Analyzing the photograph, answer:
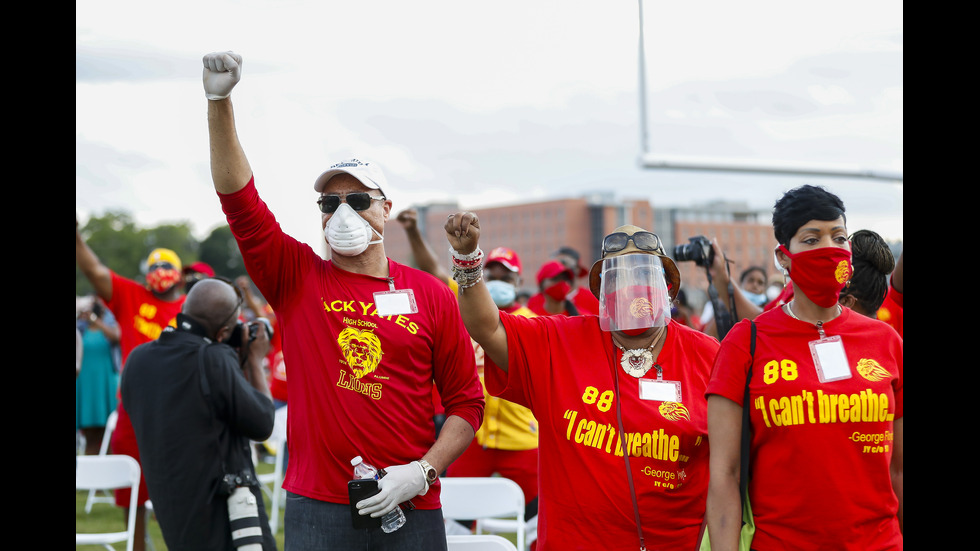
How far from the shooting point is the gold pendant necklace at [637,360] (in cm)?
314

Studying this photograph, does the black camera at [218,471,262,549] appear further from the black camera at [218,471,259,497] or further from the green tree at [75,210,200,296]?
the green tree at [75,210,200,296]

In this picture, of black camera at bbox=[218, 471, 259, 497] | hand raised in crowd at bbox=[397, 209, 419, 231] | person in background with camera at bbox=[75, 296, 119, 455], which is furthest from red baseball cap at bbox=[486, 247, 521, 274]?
person in background with camera at bbox=[75, 296, 119, 455]

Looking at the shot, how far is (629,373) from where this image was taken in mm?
3137

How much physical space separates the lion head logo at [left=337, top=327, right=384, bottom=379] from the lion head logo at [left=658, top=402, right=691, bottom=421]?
1.05 m

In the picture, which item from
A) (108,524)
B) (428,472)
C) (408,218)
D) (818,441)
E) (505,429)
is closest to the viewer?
(818,441)

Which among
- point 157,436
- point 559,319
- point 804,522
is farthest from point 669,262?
point 157,436

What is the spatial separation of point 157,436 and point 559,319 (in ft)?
6.77

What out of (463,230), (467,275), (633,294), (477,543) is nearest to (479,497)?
(477,543)

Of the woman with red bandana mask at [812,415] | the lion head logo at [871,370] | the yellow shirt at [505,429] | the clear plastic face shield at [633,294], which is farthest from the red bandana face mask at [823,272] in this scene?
the yellow shirt at [505,429]

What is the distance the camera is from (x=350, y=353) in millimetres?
3266

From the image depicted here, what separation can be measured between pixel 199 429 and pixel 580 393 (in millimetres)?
1962

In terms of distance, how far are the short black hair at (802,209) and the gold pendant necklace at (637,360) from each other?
60cm

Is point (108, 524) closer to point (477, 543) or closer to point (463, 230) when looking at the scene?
point (477, 543)

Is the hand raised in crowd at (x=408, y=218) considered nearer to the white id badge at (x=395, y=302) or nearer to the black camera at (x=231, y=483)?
the white id badge at (x=395, y=302)
